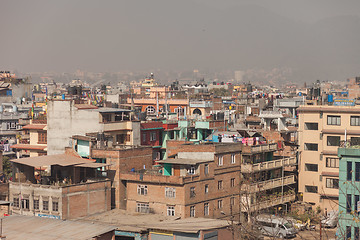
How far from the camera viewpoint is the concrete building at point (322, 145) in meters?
40.4

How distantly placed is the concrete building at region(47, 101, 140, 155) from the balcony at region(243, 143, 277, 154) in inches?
301

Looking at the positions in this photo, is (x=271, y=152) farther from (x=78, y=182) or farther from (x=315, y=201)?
(x=78, y=182)

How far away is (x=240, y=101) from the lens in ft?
246

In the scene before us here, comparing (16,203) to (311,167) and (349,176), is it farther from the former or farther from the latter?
(311,167)

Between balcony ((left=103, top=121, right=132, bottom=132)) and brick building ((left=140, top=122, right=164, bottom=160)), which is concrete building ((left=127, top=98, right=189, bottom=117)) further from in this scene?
balcony ((left=103, top=121, right=132, bottom=132))

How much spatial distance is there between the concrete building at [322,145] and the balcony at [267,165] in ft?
4.08

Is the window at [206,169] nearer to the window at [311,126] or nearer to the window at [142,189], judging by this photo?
the window at [142,189]

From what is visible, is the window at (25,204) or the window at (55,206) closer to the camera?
the window at (55,206)

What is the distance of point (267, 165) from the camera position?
3869cm

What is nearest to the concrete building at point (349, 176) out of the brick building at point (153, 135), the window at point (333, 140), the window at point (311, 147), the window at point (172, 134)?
the window at point (333, 140)

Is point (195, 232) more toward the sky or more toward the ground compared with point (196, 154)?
more toward the ground

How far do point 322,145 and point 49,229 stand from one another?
1978 centimetres

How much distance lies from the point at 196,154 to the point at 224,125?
1282 centimetres

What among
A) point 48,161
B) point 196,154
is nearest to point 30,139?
point 48,161
